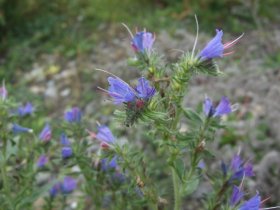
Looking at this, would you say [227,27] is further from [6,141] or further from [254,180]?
[6,141]

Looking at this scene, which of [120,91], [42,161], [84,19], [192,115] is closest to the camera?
[120,91]

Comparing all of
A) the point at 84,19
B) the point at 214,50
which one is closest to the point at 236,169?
the point at 214,50

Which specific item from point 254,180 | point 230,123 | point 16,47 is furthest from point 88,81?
point 254,180

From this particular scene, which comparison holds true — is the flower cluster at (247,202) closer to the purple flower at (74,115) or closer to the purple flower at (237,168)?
the purple flower at (237,168)

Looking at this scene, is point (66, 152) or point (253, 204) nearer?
point (253, 204)

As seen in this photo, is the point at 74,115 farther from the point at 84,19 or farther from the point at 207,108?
the point at 84,19

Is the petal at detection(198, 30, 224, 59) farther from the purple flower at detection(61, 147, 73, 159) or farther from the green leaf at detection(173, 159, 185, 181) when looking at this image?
the purple flower at detection(61, 147, 73, 159)
